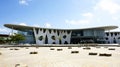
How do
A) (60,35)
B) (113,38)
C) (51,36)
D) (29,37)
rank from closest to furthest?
(29,37)
(51,36)
(60,35)
(113,38)

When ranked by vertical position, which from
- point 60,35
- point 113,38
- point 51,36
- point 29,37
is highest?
point 60,35

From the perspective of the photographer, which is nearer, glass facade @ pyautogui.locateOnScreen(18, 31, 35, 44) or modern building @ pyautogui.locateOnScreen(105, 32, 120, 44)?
glass facade @ pyautogui.locateOnScreen(18, 31, 35, 44)

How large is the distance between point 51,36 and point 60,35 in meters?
9.63

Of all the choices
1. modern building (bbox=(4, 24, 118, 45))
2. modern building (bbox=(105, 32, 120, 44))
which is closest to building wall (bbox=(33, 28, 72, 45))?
modern building (bbox=(4, 24, 118, 45))

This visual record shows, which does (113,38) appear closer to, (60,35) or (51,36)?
(60,35)

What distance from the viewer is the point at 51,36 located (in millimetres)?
Answer: 132000

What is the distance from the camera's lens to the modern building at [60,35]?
124812 millimetres

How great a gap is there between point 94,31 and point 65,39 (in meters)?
23.9

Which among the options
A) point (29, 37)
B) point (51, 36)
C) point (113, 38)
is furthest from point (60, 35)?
point (113, 38)

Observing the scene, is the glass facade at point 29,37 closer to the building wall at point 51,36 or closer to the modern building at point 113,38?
the building wall at point 51,36

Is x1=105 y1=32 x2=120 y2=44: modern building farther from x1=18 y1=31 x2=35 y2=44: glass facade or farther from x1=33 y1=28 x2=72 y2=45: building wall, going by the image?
x1=18 y1=31 x2=35 y2=44: glass facade

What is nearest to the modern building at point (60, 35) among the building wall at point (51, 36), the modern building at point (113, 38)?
the building wall at point (51, 36)

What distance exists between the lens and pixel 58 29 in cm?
13562

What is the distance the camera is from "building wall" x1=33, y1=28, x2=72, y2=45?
124812mm
